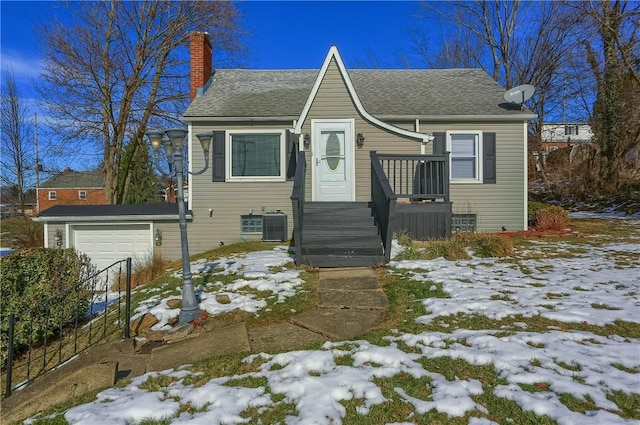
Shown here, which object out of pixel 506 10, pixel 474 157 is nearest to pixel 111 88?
pixel 474 157

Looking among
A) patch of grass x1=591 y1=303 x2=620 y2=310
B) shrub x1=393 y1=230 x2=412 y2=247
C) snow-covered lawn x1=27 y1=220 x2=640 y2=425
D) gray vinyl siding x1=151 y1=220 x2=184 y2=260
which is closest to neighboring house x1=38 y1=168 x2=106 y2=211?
gray vinyl siding x1=151 y1=220 x2=184 y2=260

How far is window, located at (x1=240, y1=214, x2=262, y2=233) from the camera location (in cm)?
1146

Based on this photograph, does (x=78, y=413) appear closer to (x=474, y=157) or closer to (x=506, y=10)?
(x=474, y=157)

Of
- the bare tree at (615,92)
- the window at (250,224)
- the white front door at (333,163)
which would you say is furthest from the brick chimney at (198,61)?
the bare tree at (615,92)

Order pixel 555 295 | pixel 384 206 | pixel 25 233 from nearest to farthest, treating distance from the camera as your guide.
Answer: pixel 555 295
pixel 384 206
pixel 25 233

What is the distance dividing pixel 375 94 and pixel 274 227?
232 inches

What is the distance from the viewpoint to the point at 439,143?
37.6 feet

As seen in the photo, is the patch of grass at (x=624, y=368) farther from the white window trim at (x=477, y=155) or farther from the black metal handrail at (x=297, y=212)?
the white window trim at (x=477, y=155)

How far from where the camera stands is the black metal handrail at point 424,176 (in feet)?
29.4

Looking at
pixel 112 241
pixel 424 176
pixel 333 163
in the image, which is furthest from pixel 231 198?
pixel 424 176

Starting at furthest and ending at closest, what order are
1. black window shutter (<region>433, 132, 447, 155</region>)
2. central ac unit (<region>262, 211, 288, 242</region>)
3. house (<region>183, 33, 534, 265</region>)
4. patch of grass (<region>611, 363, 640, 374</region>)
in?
black window shutter (<region>433, 132, 447, 155</region>) → house (<region>183, 33, 534, 265</region>) → central ac unit (<region>262, 211, 288, 242</region>) → patch of grass (<region>611, 363, 640, 374</region>)

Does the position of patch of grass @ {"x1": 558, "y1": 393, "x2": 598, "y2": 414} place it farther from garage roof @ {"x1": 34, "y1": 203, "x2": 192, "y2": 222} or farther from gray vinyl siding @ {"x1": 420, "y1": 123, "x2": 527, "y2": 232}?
garage roof @ {"x1": 34, "y1": 203, "x2": 192, "y2": 222}

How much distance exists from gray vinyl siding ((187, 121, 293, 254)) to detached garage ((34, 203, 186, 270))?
69 cm

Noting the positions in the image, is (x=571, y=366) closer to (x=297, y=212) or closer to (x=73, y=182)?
Result: (x=297, y=212)
